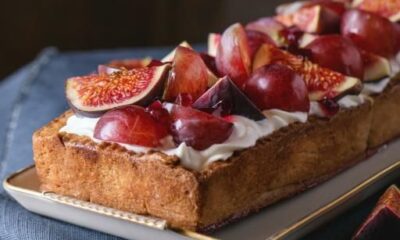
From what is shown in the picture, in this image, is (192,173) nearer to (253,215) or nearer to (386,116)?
(253,215)

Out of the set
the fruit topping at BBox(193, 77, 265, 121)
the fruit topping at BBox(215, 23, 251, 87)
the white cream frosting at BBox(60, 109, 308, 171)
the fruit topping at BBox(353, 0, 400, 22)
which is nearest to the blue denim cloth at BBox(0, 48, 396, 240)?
the white cream frosting at BBox(60, 109, 308, 171)

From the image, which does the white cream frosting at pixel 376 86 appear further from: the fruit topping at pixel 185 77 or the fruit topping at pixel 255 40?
the fruit topping at pixel 185 77

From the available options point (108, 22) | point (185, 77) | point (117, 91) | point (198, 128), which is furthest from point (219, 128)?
point (108, 22)

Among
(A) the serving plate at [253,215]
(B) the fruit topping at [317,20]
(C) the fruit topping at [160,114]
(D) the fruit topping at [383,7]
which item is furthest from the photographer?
(D) the fruit topping at [383,7]

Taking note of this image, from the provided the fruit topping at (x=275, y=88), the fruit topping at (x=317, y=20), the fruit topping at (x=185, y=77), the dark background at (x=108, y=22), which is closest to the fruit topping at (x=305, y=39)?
the fruit topping at (x=317, y=20)

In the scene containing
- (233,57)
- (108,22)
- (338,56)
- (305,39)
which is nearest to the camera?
(233,57)
